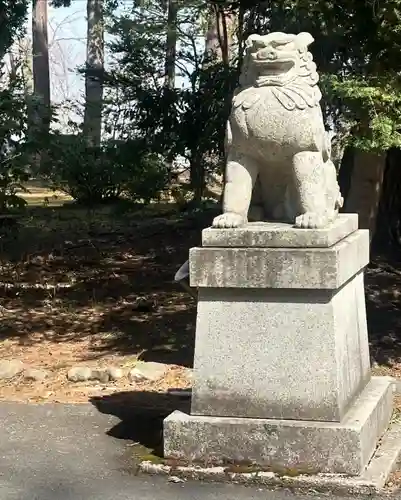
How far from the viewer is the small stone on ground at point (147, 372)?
7575 millimetres

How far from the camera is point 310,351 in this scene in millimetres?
5125

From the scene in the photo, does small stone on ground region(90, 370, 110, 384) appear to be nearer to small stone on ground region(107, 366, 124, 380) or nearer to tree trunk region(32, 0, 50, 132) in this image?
small stone on ground region(107, 366, 124, 380)

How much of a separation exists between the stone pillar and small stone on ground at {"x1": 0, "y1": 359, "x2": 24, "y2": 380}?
8.89ft

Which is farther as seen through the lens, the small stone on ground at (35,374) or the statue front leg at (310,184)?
the small stone on ground at (35,374)

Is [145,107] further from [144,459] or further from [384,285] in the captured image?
[144,459]

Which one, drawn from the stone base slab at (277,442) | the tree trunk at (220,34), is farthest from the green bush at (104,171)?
the stone base slab at (277,442)

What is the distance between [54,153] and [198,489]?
878 centimetres

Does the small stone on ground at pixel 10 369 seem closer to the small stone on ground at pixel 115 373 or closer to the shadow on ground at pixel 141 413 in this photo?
the small stone on ground at pixel 115 373

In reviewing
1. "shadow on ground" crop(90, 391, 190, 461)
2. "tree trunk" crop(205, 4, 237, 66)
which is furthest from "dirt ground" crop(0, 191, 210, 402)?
"tree trunk" crop(205, 4, 237, 66)

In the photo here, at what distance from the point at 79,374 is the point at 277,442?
2.86 metres

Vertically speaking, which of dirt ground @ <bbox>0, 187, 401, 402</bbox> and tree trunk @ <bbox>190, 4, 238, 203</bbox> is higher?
tree trunk @ <bbox>190, 4, 238, 203</bbox>

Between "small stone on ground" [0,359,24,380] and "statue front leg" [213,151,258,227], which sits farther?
"small stone on ground" [0,359,24,380]

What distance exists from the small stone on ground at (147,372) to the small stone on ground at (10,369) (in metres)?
0.89

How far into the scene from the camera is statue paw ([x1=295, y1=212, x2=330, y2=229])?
5.13 metres
